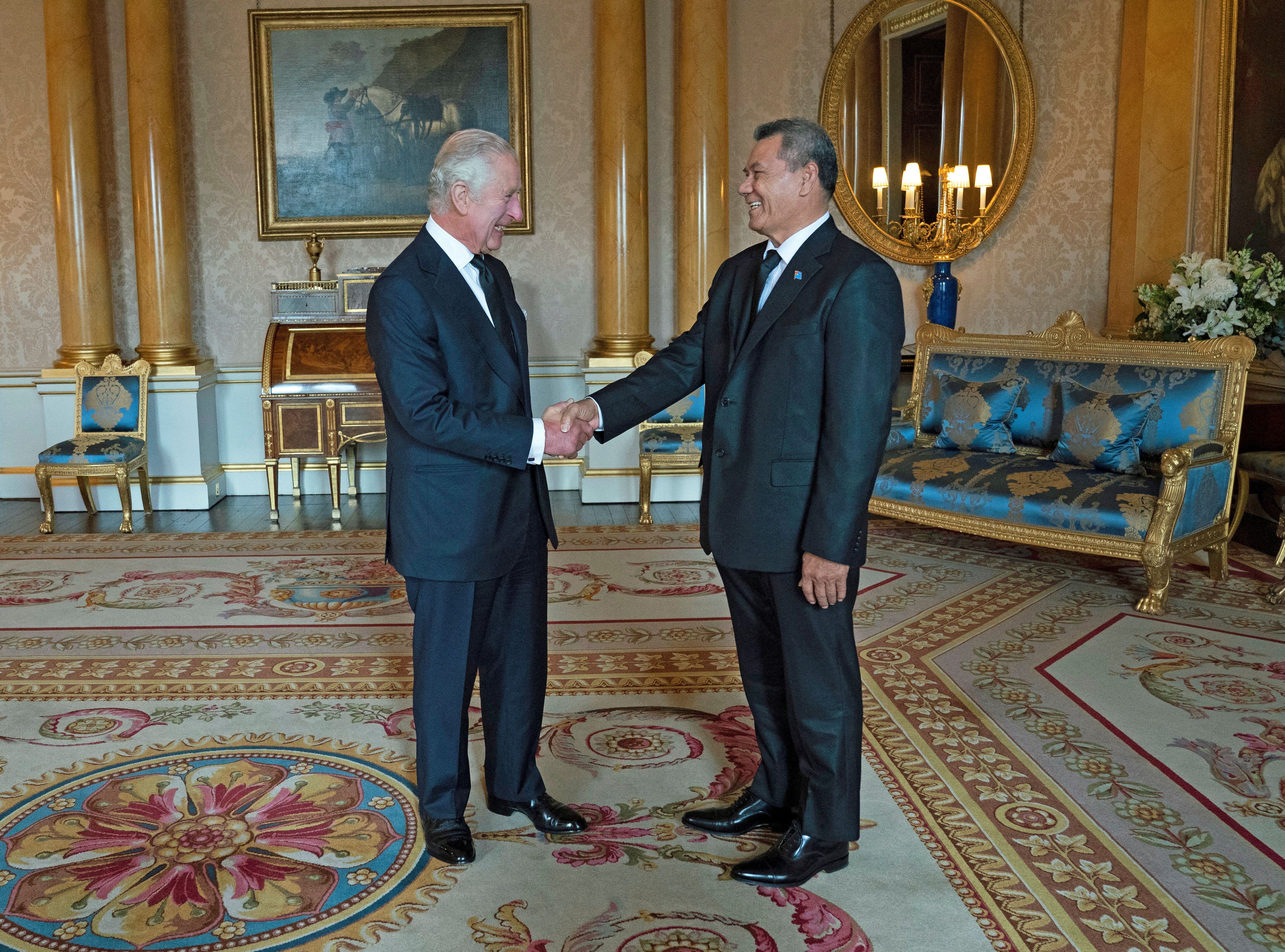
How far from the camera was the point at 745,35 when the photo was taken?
7629 mm

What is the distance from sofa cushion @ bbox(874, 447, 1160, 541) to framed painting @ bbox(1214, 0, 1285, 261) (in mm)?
2090

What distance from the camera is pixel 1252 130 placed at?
6445 millimetres

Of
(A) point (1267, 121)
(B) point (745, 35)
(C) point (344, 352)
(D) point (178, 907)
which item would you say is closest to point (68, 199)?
(C) point (344, 352)

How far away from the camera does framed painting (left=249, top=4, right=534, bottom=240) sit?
7.47m

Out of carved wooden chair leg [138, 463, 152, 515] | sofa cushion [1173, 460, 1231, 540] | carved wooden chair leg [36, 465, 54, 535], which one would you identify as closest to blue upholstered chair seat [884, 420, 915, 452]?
sofa cushion [1173, 460, 1231, 540]

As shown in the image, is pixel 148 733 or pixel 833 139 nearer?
pixel 148 733

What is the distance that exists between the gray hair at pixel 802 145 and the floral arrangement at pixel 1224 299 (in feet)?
13.5

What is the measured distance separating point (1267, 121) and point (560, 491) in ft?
15.7

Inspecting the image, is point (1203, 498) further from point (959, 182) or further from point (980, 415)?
point (959, 182)

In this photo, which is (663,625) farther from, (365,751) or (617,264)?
(617,264)

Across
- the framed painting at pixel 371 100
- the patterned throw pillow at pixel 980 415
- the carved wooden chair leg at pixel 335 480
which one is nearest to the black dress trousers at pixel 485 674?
the patterned throw pillow at pixel 980 415

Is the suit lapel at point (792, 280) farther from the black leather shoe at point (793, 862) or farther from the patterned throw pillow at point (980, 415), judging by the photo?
the patterned throw pillow at point (980, 415)

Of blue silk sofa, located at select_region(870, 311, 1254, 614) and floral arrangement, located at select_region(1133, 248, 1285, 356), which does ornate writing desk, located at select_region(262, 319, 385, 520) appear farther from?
floral arrangement, located at select_region(1133, 248, 1285, 356)

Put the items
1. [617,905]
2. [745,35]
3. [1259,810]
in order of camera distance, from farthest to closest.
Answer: [745,35] < [1259,810] < [617,905]
